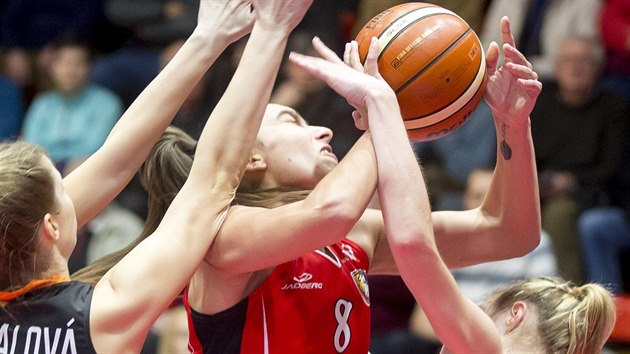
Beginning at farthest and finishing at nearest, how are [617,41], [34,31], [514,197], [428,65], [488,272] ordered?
[34,31] < [617,41] < [488,272] < [514,197] < [428,65]

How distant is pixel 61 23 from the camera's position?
9.40 m

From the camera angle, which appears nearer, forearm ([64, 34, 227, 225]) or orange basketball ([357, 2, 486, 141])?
orange basketball ([357, 2, 486, 141])

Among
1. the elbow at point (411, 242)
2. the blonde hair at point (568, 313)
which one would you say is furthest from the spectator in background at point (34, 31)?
the elbow at point (411, 242)

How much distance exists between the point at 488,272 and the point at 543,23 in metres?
2.19

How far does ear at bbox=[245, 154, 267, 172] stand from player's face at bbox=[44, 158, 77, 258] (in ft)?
2.11

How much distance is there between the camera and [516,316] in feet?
10.6

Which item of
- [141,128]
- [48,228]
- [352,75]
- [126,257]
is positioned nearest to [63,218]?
[48,228]

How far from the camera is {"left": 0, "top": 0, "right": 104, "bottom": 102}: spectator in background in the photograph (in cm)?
935

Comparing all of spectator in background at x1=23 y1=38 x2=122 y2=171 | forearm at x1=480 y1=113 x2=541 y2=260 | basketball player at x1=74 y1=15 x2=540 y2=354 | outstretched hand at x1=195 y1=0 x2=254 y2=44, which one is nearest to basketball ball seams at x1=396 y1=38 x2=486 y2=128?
basketball player at x1=74 y1=15 x2=540 y2=354

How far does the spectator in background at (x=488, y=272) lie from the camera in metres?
6.27

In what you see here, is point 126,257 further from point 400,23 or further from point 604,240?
point 604,240

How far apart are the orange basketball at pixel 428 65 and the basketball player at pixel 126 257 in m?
0.29

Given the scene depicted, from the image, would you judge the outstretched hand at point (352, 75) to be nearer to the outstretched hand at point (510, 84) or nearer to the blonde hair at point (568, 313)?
the outstretched hand at point (510, 84)

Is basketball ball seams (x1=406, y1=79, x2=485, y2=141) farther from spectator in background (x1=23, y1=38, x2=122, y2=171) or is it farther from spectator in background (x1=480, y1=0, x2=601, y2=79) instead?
spectator in background (x1=23, y1=38, x2=122, y2=171)
